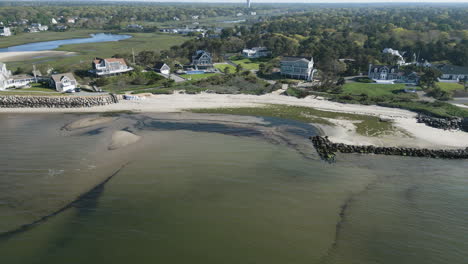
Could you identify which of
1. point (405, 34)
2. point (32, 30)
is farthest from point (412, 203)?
point (32, 30)

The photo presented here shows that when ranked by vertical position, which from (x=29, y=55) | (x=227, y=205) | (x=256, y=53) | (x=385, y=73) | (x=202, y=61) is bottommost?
(x=227, y=205)

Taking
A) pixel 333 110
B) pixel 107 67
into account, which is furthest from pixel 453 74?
pixel 107 67

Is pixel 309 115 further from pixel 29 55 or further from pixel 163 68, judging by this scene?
pixel 29 55

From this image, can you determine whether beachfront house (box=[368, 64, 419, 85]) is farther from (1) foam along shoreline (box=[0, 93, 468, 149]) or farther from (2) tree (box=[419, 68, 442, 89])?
(1) foam along shoreline (box=[0, 93, 468, 149])

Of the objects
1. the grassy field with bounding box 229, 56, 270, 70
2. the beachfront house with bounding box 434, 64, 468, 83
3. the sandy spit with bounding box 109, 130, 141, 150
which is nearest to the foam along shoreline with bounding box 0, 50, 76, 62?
the grassy field with bounding box 229, 56, 270, 70

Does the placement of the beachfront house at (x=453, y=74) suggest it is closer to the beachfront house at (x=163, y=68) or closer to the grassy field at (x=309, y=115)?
the grassy field at (x=309, y=115)

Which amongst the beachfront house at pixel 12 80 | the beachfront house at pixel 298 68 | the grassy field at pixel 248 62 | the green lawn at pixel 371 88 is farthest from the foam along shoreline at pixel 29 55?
the green lawn at pixel 371 88

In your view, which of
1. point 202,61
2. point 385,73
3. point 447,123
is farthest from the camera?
point 202,61
